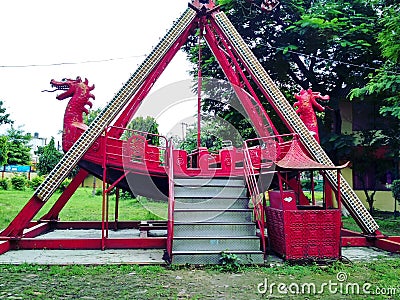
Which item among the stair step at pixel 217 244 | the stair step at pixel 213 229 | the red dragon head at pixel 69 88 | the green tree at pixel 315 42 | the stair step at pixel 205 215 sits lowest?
the stair step at pixel 217 244

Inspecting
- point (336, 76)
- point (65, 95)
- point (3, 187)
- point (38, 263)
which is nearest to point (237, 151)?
point (65, 95)

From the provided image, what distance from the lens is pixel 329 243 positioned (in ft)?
23.1

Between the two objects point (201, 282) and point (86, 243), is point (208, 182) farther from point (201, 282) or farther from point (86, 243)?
point (201, 282)

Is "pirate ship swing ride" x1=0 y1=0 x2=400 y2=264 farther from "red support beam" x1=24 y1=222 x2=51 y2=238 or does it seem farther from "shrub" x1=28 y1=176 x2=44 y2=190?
"shrub" x1=28 y1=176 x2=44 y2=190

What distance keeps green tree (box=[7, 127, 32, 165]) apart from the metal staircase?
35.4 metres

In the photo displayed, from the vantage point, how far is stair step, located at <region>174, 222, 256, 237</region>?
7.24 metres


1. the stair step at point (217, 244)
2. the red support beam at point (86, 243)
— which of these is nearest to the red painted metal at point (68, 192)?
the red support beam at point (86, 243)

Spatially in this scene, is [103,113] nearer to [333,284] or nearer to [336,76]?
[333,284]

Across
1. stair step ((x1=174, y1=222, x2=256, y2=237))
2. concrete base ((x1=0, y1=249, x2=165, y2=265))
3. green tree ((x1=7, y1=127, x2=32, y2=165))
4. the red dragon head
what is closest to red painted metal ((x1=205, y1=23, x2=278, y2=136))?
stair step ((x1=174, y1=222, x2=256, y2=237))

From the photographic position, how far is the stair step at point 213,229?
7.24 metres

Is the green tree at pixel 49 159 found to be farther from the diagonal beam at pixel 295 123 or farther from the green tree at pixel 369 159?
the diagonal beam at pixel 295 123

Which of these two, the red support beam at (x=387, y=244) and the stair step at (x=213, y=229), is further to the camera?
the red support beam at (x=387, y=244)

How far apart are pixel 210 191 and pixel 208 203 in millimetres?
379

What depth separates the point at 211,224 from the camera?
733cm
